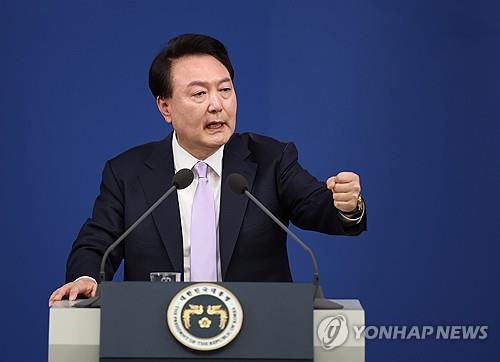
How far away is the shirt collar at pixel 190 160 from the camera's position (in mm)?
2432

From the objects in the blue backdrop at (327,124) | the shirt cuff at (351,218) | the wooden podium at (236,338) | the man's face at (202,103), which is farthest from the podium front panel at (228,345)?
the blue backdrop at (327,124)

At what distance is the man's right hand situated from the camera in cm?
188

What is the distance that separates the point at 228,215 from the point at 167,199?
0.16 m

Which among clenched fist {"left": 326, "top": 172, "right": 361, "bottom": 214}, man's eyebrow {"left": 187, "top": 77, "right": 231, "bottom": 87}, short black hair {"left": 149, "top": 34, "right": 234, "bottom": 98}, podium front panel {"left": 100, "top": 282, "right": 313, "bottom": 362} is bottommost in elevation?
podium front panel {"left": 100, "top": 282, "right": 313, "bottom": 362}

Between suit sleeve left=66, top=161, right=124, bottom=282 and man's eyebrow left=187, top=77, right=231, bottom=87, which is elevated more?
man's eyebrow left=187, top=77, right=231, bottom=87

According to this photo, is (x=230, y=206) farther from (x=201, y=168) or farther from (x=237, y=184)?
(x=237, y=184)

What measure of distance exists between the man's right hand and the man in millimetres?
236

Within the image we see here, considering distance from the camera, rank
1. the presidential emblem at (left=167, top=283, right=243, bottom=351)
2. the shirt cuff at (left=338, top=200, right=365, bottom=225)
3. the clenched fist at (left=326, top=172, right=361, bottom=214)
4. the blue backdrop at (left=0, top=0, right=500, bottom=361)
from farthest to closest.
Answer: the blue backdrop at (left=0, top=0, right=500, bottom=361) < the shirt cuff at (left=338, top=200, right=365, bottom=225) < the clenched fist at (left=326, top=172, right=361, bottom=214) < the presidential emblem at (left=167, top=283, right=243, bottom=351)

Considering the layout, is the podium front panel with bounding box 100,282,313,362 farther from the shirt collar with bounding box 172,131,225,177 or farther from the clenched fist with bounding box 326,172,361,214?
the shirt collar with bounding box 172,131,225,177

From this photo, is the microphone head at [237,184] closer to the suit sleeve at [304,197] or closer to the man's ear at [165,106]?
the suit sleeve at [304,197]

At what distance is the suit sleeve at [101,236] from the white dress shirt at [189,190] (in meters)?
0.16

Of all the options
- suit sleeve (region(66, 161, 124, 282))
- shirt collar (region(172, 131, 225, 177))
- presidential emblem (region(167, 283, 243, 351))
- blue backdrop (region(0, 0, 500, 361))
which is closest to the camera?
presidential emblem (region(167, 283, 243, 351))

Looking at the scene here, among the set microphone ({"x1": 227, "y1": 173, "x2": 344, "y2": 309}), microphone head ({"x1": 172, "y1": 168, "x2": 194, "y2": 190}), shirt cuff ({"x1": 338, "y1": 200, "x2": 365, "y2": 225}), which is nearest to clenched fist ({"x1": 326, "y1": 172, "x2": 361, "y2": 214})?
shirt cuff ({"x1": 338, "y1": 200, "x2": 365, "y2": 225})

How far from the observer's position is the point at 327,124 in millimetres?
3357
